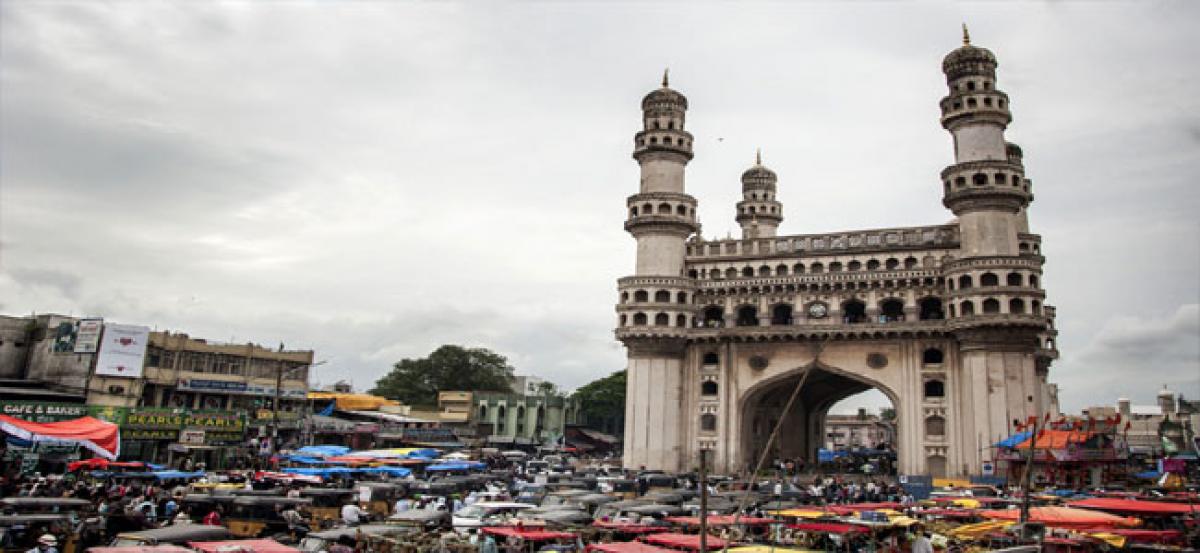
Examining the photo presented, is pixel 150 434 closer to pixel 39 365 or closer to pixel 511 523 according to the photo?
pixel 39 365

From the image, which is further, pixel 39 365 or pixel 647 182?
pixel 647 182

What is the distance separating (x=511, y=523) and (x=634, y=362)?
34.3 meters

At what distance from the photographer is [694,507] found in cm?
2748

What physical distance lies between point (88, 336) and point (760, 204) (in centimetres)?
5039

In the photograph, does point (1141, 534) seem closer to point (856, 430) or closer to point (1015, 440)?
point (1015, 440)

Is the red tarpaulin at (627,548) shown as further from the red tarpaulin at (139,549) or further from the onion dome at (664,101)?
the onion dome at (664,101)

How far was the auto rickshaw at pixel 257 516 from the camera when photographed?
22.5 metres

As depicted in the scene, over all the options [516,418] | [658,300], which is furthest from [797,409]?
[516,418]

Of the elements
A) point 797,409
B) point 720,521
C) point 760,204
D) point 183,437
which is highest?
point 760,204

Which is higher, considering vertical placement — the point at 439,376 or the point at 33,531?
the point at 439,376

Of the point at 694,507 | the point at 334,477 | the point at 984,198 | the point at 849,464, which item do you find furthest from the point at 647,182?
the point at 694,507

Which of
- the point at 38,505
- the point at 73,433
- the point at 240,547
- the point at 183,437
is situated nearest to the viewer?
the point at 240,547

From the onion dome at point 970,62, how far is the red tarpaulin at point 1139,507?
108 ft

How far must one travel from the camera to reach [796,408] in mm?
64000
